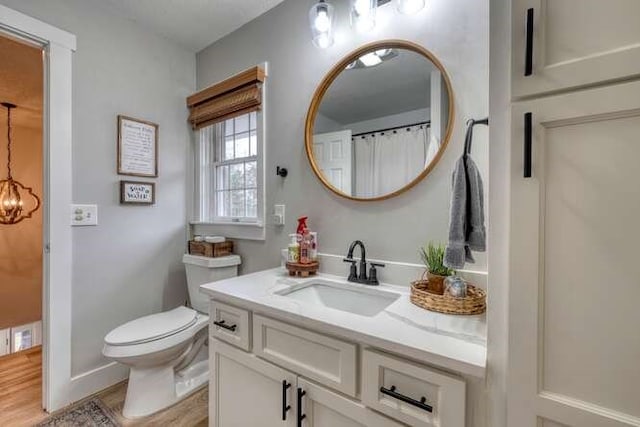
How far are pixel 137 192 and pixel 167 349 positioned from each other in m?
1.04

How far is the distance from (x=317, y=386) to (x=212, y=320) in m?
0.56

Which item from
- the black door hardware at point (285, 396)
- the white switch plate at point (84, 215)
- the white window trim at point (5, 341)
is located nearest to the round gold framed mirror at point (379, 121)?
the black door hardware at point (285, 396)

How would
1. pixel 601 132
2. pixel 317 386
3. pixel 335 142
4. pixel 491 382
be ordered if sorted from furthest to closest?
pixel 335 142
pixel 317 386
pixel 491 382
pixel 601 132

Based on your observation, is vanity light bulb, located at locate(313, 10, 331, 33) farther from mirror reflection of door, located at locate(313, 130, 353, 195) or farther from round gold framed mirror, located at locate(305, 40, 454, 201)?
mirror reflection of door, located at locate(313, 130, 353, 195)

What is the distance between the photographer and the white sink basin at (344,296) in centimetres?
122

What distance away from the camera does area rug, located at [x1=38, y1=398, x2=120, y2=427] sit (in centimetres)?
150

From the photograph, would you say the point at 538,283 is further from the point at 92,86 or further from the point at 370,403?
the point at 92,86

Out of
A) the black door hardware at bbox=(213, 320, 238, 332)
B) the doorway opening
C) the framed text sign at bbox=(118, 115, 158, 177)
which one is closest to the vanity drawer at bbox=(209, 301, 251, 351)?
the black door hardware at bbox=(213, 320, 238, 332)

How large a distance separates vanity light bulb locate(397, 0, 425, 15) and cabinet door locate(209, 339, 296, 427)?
1.51 m

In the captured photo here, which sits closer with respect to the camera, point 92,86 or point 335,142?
point 335,142

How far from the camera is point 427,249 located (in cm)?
123

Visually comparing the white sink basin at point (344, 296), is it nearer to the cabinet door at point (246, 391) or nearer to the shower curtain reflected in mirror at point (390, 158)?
the cabinet door at point (246, 391)

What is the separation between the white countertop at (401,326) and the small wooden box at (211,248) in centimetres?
72

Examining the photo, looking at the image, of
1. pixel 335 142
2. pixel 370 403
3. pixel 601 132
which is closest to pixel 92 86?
pixel 335 142
